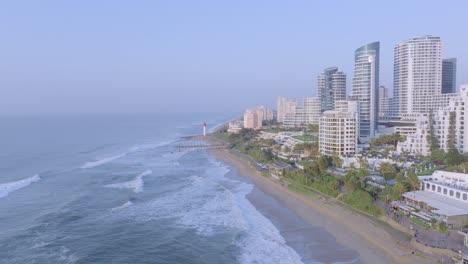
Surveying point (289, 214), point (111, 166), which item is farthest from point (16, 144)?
point (289, 214)

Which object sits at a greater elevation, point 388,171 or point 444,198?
point 388,171

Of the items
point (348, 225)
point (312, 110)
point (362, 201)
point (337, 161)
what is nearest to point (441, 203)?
point (362, 201)

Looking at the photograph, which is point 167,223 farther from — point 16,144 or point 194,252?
point 16,144

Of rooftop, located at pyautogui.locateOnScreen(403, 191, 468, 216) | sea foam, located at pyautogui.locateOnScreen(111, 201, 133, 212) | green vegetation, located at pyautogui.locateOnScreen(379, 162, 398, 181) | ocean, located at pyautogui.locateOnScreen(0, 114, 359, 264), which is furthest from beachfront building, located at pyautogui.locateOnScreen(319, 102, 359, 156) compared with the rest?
sea foam, located at pyautogui.locateOnScreen(111, 201, 133, 212)

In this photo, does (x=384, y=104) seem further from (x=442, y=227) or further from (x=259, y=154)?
(x=442, y=227)

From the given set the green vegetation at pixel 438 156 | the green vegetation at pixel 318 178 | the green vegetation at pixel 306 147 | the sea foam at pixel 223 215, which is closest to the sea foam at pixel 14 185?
the sea foam at pixel 223 215

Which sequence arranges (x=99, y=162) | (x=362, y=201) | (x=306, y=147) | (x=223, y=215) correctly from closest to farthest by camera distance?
(x=362, y=201) → (x=223, y=215) → (x=306, y=147) → (x=99, y=162)
